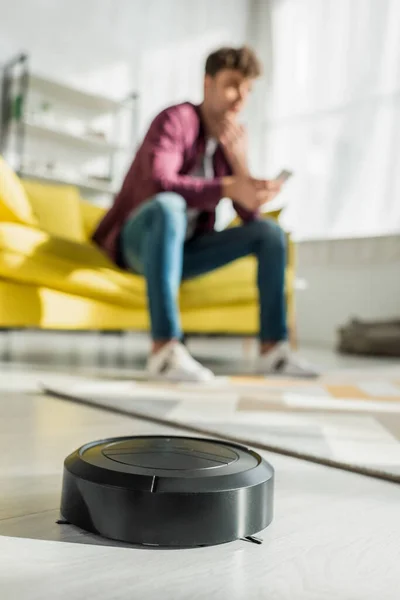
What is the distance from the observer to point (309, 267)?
4.60 meters

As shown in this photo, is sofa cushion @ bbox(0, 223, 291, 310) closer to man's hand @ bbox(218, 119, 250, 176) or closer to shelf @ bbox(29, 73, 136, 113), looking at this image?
man's hand @ bbox(218, 119, 250, 176)

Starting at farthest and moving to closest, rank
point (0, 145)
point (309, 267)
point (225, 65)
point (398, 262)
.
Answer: point (309, 267) → point (398, 262) → point (0, 145) → point (225, 65)

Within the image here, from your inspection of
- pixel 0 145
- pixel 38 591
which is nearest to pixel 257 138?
pixel 0 145

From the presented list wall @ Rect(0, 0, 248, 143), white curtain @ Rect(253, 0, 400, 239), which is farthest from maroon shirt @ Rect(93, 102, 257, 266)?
white curtain @ Rect(253, 0, 400, 239)

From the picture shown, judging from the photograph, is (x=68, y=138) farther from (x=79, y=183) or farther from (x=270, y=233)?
(x=270, y=233)

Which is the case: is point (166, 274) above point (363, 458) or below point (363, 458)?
above

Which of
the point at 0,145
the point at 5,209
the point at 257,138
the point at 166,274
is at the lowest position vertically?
the point at 166,274

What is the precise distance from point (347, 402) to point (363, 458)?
0.57 m

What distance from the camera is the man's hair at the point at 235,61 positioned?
1.85 meters

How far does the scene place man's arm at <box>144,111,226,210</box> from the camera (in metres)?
1.76

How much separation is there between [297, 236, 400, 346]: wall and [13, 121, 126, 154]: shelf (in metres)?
1.62

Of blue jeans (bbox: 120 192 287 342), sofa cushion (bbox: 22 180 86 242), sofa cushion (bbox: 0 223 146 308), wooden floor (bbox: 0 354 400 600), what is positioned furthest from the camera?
sofa cushion (bbox: 22 180 86 242)

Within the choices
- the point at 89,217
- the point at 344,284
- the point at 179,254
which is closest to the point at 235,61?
the point at 179,254

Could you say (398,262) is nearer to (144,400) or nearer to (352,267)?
(352,267)
